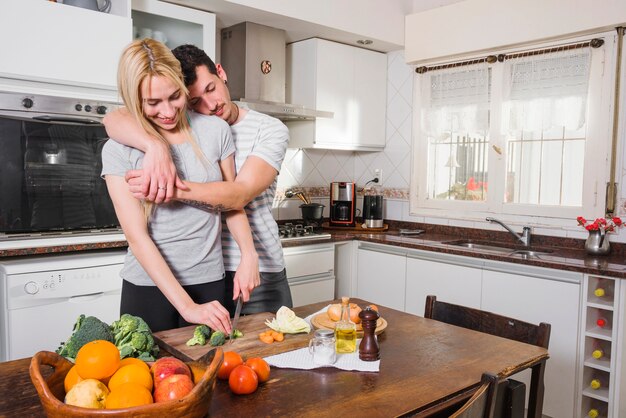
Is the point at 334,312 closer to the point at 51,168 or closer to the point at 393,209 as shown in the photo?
the point at 51,168

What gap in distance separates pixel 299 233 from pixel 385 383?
7.62 ft

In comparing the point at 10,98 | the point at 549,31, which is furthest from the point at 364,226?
the point at 10,98

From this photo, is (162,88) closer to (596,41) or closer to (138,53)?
(138,53)

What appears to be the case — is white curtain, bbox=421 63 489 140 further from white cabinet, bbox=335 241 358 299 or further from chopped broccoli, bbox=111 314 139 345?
chopped broccoli, bbox=111 314 139 345

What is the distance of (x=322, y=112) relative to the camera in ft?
11.6

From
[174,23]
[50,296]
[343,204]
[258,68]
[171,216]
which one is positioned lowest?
[50,296]

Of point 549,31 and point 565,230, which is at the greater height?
point 549,31

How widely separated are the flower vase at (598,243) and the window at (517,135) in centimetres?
21

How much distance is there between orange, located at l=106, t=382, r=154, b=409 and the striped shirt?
2.93ft

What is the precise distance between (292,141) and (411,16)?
1.21m

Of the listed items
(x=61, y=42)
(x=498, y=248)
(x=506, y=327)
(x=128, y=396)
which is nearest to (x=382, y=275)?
(x=498, y=248)

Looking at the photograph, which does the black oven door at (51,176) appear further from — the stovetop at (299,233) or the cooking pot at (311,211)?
the cooking pot at (311,211)

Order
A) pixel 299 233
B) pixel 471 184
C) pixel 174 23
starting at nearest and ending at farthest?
pixel 174 23, pixel 299 233, pixel 471 184

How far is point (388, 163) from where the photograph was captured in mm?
4133
